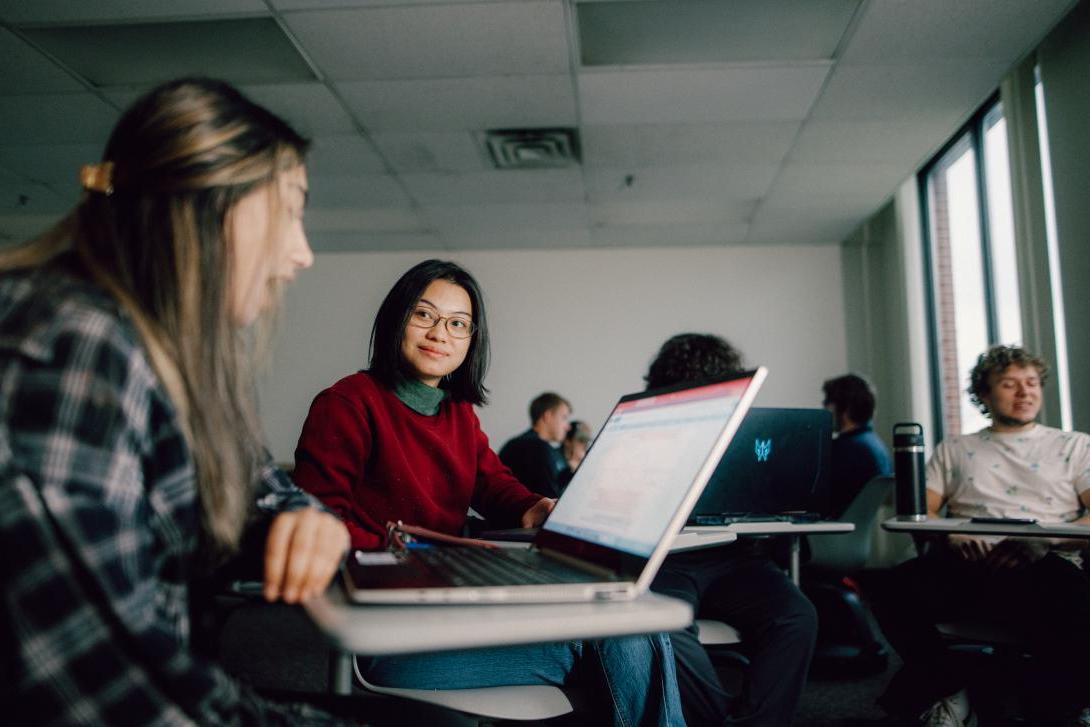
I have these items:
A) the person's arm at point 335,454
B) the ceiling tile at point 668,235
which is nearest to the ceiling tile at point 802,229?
the ceiling tile at point 668,235


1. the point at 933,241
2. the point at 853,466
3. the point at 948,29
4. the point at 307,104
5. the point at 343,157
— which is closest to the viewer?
the point at 948,29

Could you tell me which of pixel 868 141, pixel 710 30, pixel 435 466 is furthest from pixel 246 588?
pixel 868 141

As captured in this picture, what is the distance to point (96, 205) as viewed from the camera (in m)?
0.70

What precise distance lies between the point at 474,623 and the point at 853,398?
131 inches

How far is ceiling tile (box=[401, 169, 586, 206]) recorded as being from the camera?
4.62 meters

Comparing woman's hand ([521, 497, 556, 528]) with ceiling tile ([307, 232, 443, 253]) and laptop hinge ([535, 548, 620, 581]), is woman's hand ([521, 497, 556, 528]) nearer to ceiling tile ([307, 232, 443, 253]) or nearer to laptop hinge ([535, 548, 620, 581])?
laptop hinge ([535, 548, 620, 581])

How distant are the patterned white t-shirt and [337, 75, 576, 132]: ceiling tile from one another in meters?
2.24

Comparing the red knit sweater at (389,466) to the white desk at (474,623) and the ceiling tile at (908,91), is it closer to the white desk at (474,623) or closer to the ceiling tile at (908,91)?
the white desk at (474,623)

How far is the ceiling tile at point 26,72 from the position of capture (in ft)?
10.6

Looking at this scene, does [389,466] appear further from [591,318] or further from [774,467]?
[591,318]

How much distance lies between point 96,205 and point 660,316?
5.66m

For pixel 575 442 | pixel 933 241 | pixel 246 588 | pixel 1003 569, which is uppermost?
pixel 933 241

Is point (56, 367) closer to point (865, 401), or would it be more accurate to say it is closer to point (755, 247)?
point (865, 401)

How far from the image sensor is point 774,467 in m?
2.04
